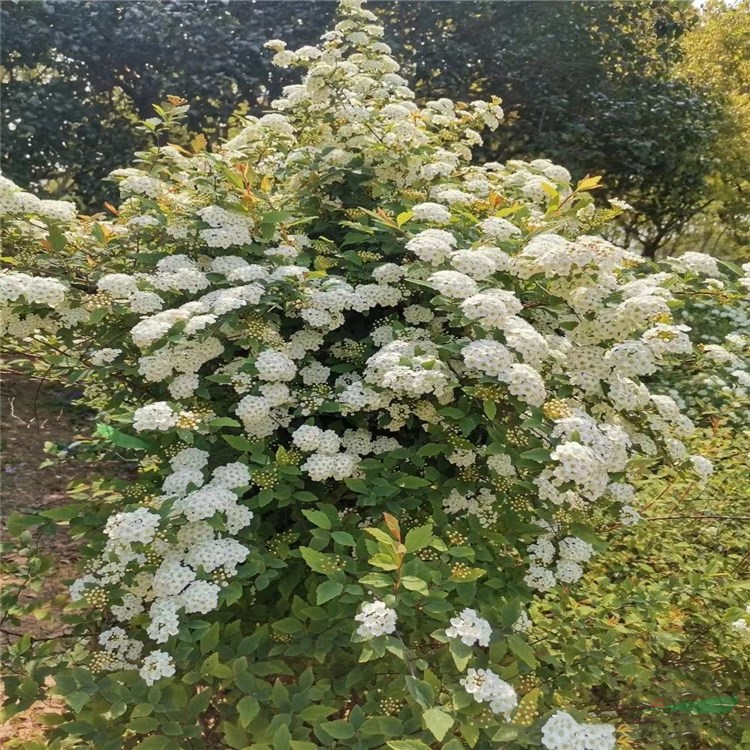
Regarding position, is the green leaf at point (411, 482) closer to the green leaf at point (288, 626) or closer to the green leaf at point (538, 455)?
the green leaf at point (538, 455)

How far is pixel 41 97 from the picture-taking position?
249 inches

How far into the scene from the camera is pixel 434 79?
748cm

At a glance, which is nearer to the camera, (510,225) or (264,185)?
(510,225)

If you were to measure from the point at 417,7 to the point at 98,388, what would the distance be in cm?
642

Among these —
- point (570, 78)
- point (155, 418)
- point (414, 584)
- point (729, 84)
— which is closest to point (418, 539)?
point (414, 584)

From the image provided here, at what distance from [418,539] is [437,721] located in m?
0.43

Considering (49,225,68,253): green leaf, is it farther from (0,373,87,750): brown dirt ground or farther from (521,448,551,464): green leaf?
(521,448,551,464): green leaf

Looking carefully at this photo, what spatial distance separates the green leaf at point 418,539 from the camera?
171cm

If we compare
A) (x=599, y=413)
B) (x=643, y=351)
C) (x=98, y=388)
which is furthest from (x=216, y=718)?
(x=643, y=351)

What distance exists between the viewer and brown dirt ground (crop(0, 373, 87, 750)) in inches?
111

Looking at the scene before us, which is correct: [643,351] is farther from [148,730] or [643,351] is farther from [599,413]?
[148,730]

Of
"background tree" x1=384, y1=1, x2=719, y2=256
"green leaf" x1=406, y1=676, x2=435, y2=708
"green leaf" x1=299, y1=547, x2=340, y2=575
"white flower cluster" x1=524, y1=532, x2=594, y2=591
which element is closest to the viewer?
"green leaf" x1=406, y1=676, x2=435, y2=708

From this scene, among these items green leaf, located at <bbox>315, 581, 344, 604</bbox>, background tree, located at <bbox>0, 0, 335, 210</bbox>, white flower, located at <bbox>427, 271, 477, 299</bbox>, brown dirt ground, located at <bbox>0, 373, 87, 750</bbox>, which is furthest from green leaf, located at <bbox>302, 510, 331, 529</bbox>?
background tree, located at <bbox>0, 0, 335, 210</bbox>

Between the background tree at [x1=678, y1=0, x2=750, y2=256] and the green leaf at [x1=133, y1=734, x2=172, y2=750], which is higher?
the background tree at [x1=678, y1=0, x2=750, y2=256]
